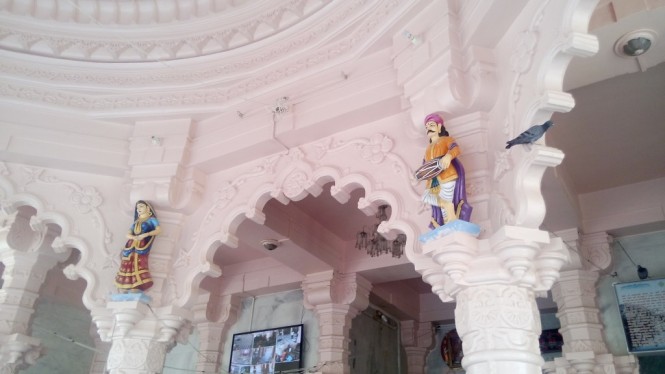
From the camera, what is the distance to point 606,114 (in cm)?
468

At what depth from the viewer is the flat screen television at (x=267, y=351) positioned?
6.91m

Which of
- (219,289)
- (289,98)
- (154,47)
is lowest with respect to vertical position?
(219,289)

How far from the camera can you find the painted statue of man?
305 centimetres

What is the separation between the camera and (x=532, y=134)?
2754 millimetres

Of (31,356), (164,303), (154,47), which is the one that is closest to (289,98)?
(154,47)

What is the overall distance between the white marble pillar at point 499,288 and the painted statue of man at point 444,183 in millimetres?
147

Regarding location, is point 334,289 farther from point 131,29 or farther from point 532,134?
point 532,134

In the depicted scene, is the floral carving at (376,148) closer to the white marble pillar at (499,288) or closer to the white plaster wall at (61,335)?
the white marble pillar at (499,288)

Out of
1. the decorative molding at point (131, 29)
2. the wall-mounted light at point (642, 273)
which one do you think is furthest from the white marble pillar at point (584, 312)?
the decorative molding at point (131, 29)

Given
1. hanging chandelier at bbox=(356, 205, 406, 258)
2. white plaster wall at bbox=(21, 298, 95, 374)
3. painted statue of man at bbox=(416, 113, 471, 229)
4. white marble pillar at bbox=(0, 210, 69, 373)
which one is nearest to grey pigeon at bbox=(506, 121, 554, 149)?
painted statue of man at bbox=(416, 113, 471, 229)

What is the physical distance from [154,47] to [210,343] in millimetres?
4163

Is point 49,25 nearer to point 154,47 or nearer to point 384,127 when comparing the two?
point 154,47

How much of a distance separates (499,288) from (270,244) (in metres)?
3.58

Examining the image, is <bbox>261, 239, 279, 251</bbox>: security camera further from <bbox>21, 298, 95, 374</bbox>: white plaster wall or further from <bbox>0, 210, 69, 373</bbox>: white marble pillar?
<bbox>21, 298, 95, 374</bbox>: white plaster wall
